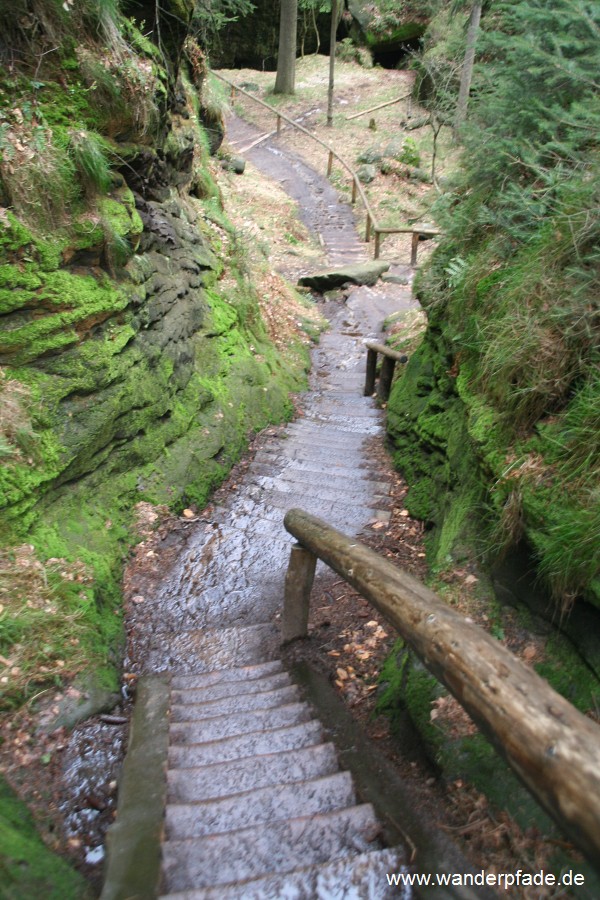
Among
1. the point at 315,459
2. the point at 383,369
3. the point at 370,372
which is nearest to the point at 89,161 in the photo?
the point at 315,459

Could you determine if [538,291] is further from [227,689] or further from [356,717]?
[227,689]

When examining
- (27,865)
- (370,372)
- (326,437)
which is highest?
(370,372)

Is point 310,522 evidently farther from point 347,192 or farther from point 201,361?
point 347,192

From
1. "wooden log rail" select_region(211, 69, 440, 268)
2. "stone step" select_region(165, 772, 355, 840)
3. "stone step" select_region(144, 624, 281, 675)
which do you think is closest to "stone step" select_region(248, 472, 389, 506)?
"stone step" select_region(144, 624, 281, 675)

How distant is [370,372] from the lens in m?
9.73

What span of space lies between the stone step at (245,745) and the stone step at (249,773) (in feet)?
0.32

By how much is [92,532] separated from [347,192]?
19.3m

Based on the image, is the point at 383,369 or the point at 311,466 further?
the point at 383,369

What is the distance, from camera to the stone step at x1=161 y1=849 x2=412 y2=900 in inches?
75.9

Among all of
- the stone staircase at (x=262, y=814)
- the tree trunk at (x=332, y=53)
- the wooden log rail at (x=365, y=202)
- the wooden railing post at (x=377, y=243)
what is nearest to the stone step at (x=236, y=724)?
the stone staircase at (x=262, y=814)

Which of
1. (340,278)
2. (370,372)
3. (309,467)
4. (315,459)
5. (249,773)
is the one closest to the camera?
(249,773)

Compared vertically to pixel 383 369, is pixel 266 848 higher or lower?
lower

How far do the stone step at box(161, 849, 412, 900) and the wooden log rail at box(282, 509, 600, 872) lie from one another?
71cm

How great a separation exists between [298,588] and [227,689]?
0.81m
